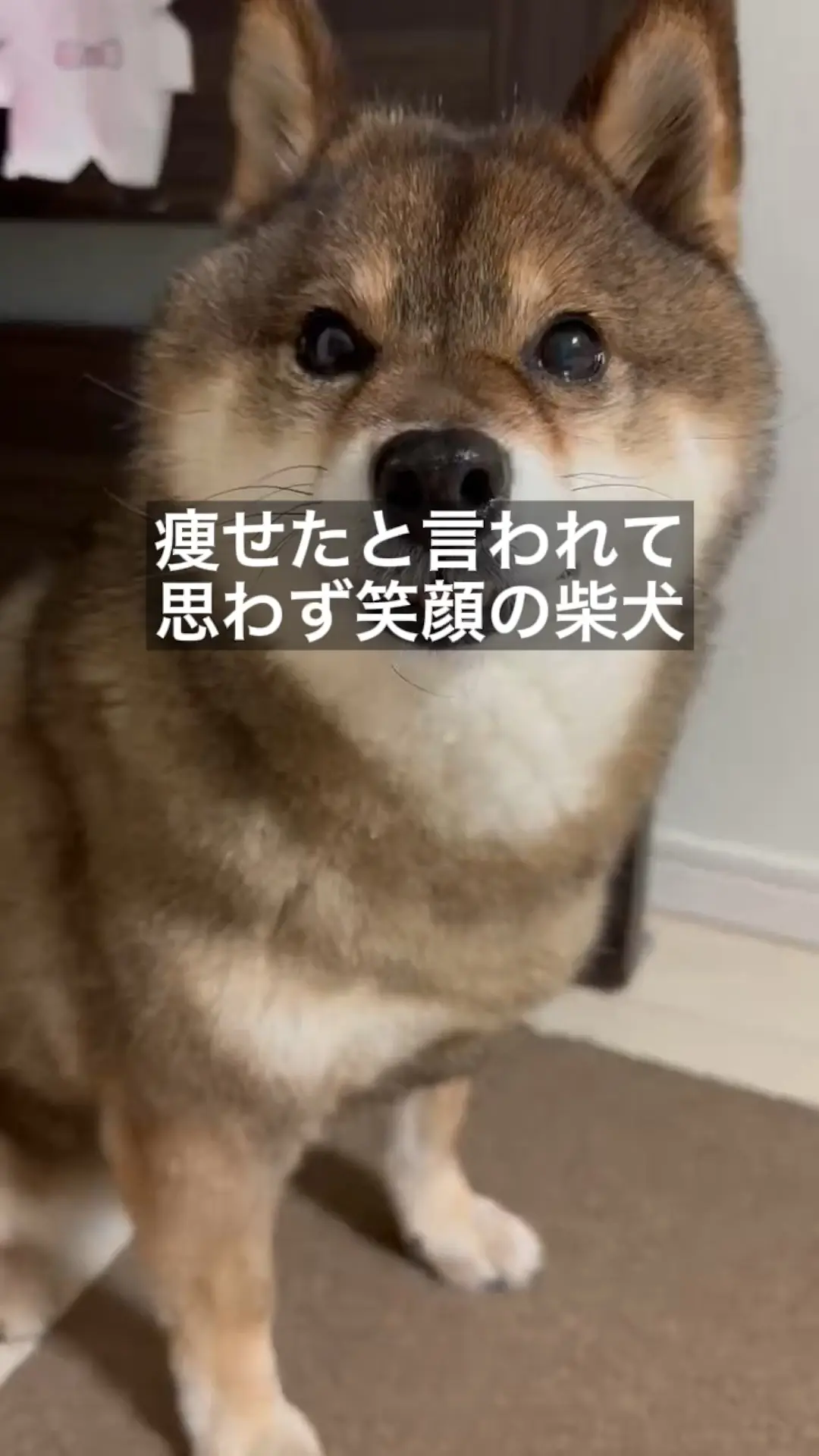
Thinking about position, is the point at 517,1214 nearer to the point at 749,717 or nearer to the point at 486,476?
the point at 749,717

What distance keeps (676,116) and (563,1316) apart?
93 centimetres

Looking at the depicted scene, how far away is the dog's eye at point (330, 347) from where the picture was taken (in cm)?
78

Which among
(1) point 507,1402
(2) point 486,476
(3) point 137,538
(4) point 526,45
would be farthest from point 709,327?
(1) point 507,1402

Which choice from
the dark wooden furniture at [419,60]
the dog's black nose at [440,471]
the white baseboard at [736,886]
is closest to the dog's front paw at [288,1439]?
the dog's black nose at [440,471]

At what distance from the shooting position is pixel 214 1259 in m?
0.92

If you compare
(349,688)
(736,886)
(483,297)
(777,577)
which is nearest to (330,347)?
(483,297)

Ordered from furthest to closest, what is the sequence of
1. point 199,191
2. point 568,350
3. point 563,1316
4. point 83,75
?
point 199,191, point 83,75, point 563,1316, point 568,350

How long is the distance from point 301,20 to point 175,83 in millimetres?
550

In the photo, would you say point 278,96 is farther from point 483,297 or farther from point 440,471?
point 440,471

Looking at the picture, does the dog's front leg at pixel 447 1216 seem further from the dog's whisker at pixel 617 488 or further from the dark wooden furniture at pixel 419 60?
the dark wooden furniture at pixel 419 60

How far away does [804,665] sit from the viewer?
149cm

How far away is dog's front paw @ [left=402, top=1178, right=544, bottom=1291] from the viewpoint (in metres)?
1.18

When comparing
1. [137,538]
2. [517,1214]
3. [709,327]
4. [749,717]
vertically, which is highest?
[709,327]

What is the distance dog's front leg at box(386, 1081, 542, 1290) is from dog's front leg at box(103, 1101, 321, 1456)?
0.20 m
